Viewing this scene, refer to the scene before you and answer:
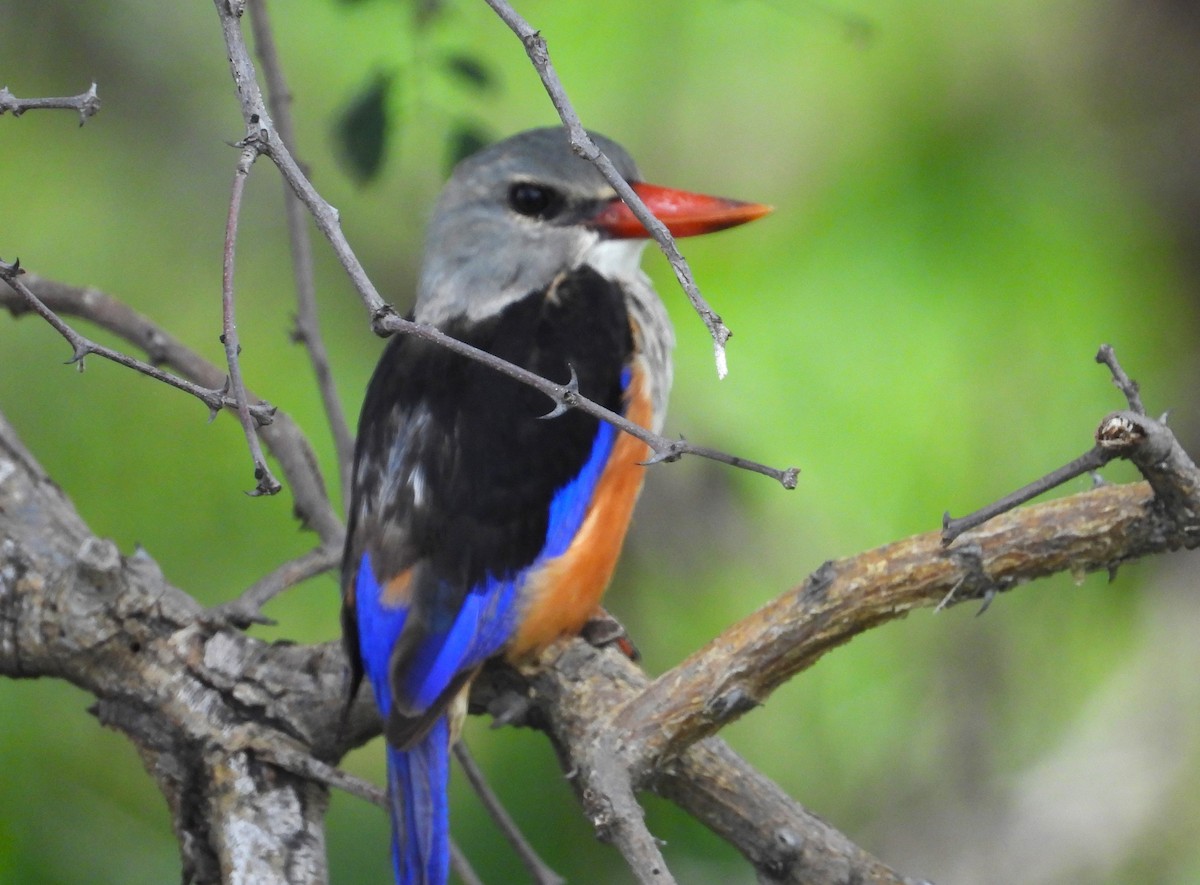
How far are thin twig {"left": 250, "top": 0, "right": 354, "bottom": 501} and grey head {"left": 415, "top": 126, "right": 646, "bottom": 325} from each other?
0.71 ft

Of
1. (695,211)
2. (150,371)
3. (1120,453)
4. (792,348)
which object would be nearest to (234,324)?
(150,371)

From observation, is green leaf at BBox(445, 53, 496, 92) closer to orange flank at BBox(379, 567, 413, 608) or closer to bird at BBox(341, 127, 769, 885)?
bird at BBox(341, 127, 769, 885)

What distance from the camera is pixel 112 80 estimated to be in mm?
4312

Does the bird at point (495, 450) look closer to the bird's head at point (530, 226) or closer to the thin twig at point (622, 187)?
the bird's head at point (530, 226)

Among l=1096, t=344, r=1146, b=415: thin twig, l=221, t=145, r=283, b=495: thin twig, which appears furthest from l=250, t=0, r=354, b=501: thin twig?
l=1096, t=344, r=1146, b=415: thin twig

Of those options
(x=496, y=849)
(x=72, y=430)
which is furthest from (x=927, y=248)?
(x=72, y=430)

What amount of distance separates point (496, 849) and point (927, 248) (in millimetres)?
2517

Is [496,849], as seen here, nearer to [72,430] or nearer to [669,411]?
[669,411]

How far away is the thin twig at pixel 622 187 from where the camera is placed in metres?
1.28

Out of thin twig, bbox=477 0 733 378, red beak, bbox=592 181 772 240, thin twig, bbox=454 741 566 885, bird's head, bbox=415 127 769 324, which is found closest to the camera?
thin twig, bbox=477 0 733 378

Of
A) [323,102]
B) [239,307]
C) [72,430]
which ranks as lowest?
[72,430]

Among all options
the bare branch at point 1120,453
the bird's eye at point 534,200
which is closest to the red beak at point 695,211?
the bird's eye at point 534,200

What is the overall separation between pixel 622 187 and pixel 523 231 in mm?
1491

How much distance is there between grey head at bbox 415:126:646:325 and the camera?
2.76 m
